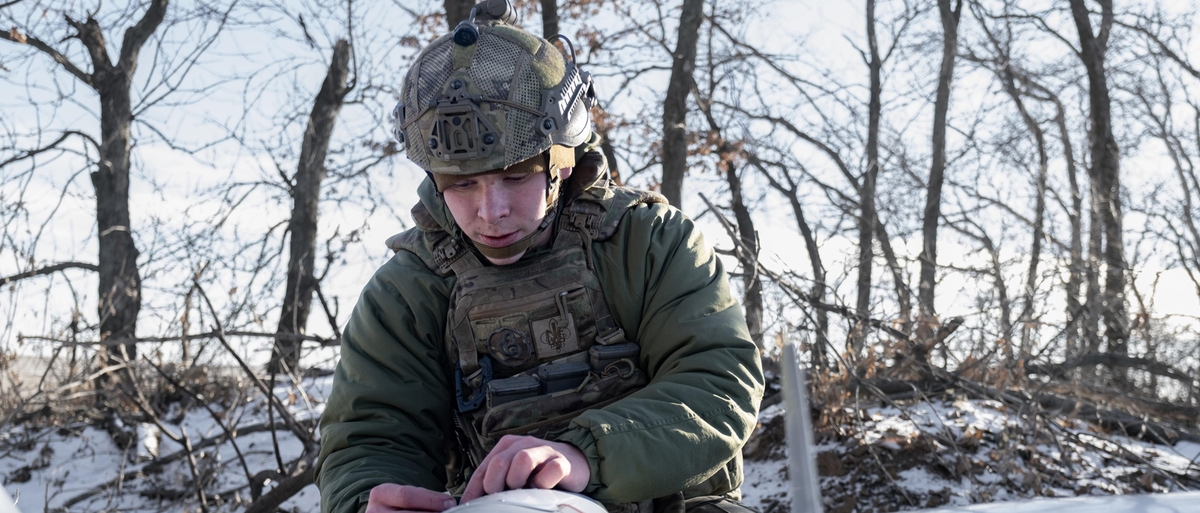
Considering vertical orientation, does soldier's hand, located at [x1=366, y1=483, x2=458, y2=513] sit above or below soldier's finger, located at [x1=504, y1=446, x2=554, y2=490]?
below

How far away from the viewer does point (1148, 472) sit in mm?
4605

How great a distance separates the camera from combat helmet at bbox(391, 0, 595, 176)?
2025 millimetres

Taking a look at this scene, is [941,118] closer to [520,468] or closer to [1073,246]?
[1073,246]

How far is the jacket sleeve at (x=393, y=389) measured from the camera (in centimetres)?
214

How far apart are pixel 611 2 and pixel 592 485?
266 inches

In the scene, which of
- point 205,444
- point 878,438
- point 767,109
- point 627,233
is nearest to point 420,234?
point 627,233

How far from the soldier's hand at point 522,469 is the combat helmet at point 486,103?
2.07ft

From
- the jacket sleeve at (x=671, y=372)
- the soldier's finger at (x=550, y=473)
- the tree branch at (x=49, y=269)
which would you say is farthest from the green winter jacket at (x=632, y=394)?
the tree branch at (x=49, y=269)

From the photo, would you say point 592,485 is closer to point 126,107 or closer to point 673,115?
point 673,115

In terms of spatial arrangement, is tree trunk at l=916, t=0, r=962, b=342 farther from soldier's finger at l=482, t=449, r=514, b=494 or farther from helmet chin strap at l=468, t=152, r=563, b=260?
soldier's finger at l=482, t=449, r=514, b=494

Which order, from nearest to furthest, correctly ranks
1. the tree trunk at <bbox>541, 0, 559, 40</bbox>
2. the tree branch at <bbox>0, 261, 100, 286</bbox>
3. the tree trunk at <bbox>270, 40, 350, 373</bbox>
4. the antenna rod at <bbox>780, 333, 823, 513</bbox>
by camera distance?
1. the antenna rod at <bbox>780, 333, 823, 513</bbox>
2. the tree branch at <bbox>0, 261, 100, 286</bbox>
3. the tree trunk at <bbox>541, 0, 559, 40</bbox>
4. the tree trunk at <bbox>270, 40, 350, 373</bbox>

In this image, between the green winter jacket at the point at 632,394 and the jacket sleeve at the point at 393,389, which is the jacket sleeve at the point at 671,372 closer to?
the green winter jacket at the point at 632,394

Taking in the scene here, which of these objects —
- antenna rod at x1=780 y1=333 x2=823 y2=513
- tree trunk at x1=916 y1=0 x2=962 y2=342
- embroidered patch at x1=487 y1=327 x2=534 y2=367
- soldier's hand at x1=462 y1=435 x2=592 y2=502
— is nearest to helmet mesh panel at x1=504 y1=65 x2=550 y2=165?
embroidered patch at x1=487 y1=327 x2=534 y2=367

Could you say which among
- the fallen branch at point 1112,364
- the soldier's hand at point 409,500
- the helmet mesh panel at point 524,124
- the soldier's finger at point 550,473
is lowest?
the fallen branch at point 1112,364
